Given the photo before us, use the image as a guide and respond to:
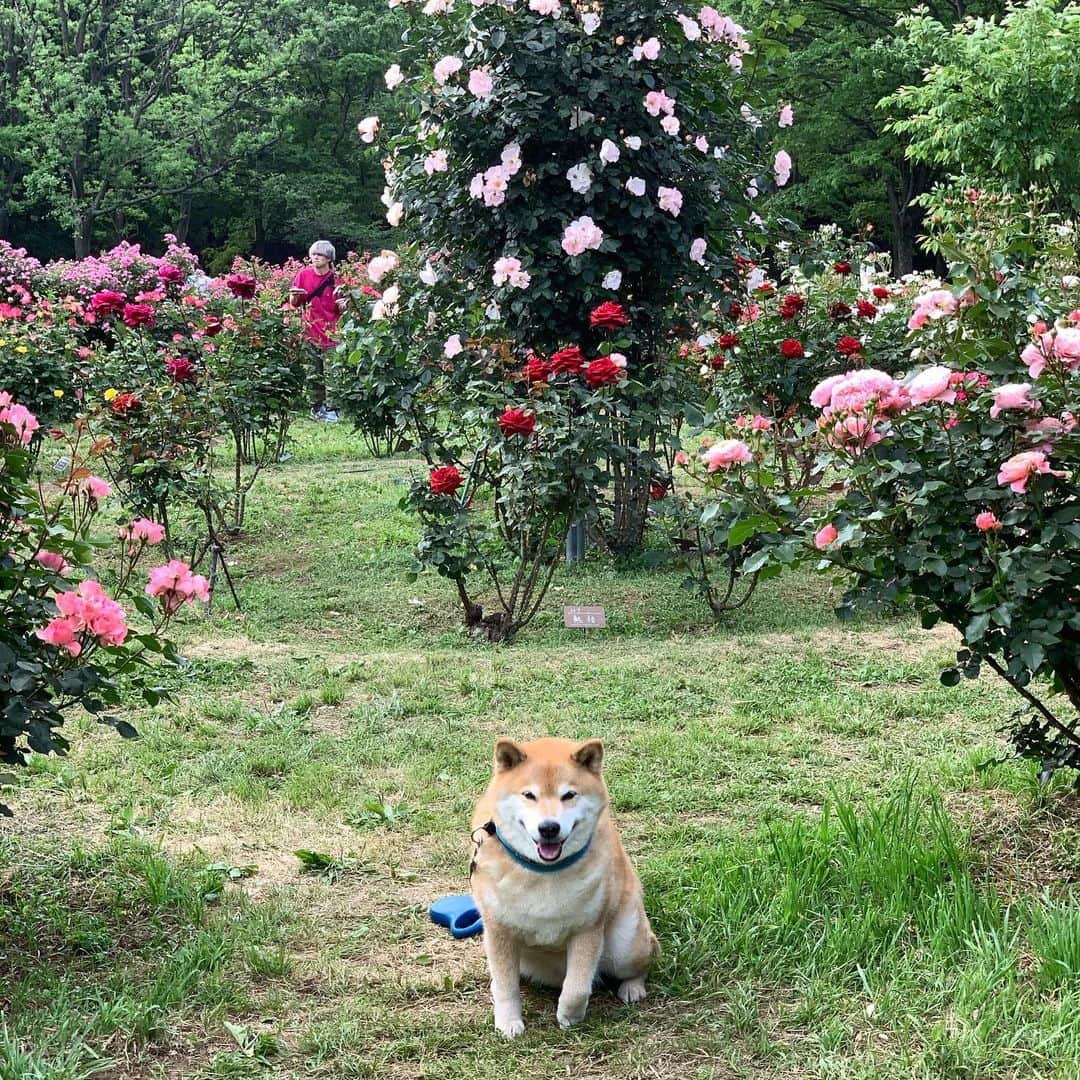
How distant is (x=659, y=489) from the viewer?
21.7 ft

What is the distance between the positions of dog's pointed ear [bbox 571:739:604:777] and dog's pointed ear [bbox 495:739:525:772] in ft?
0.38

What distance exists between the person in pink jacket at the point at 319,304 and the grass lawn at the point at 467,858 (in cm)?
444

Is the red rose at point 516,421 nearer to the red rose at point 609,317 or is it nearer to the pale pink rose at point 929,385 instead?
the red rose at point 609,317

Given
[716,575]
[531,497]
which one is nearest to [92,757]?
[531,497]

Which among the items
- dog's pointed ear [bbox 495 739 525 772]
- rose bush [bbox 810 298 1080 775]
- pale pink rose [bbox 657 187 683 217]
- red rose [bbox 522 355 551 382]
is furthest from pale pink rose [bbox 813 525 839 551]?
pale pink rose [bbox 657 187 683 217]

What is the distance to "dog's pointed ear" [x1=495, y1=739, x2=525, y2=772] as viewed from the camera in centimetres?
254

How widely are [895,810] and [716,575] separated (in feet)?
13.2

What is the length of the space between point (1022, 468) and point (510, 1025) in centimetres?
159

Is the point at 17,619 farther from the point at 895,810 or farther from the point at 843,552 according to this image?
the point at 895,810

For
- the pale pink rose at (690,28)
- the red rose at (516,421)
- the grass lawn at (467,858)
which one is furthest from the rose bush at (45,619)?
the pale pink rose at (690,28)

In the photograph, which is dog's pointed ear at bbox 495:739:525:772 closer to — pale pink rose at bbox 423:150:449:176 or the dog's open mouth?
the dog's open mouth

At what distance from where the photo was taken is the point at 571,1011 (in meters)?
2.59

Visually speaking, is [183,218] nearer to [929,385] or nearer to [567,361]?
[567,361]

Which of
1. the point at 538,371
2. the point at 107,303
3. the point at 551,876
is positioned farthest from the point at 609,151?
the point at 551,876
